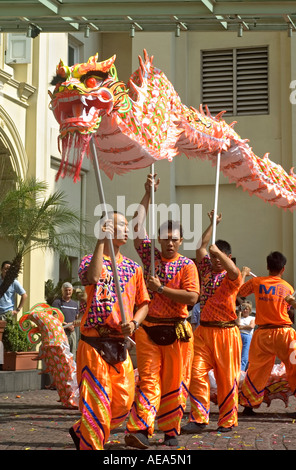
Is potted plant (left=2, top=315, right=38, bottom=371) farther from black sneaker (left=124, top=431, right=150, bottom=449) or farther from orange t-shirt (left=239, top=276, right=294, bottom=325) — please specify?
black sneaker (left=124, top=431, right=150, bottom=449)

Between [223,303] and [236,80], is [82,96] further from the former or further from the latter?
[236,80]

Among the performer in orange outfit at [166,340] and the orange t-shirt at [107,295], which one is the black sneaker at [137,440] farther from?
the orange t-shirt at [107,295]

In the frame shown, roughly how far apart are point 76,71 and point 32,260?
1031cm

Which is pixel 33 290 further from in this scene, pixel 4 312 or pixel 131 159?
pixel 131 159

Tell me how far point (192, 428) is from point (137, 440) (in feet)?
4.58

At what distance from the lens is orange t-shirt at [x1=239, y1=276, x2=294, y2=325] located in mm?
9508

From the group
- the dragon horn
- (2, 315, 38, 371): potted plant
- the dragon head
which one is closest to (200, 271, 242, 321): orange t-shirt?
the dragon head

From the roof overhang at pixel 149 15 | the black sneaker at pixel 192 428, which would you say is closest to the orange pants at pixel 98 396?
the black sneaker at pixel 192 428

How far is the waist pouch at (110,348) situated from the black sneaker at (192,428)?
2199 mm

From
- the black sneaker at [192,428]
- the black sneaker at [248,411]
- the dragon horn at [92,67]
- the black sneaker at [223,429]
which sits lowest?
the black sneaker at [248,411]

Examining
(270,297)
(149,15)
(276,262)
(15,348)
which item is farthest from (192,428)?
(15,348)

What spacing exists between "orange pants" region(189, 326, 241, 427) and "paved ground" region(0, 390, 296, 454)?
199 mm

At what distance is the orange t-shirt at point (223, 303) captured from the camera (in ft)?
28.4
